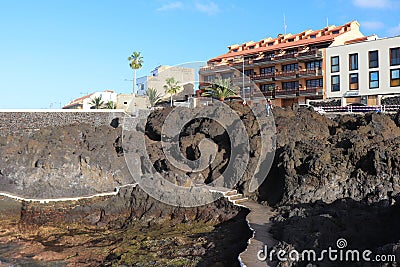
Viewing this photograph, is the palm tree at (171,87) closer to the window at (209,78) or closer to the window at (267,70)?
the window at (209,78)

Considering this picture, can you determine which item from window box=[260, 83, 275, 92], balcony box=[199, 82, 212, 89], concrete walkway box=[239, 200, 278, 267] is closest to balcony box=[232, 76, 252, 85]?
window box=[260, 83, 275, 92]

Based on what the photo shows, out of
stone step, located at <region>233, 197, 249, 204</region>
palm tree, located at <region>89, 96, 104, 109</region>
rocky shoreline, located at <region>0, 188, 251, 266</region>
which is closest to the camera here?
rocky shoreline, located at <region>0, 188, 251, 266</region>

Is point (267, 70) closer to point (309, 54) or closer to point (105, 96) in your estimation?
point (309, 54)

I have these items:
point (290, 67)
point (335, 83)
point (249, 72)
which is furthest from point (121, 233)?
point (249, 72)

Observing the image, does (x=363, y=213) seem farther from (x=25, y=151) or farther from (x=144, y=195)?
(x=25, y=151)

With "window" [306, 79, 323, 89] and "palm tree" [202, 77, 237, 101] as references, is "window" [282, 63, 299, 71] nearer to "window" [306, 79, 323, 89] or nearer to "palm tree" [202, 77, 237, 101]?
"window" [306, 79, 323, 89]

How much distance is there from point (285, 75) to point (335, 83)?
Answer: 5813mm

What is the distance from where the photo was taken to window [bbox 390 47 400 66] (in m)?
36.6

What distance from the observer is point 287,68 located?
45.8 metres

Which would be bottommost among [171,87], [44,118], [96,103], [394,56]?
[44,118]

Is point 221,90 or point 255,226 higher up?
point 221,90

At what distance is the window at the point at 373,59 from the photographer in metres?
37.7

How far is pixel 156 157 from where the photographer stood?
77.3 ft

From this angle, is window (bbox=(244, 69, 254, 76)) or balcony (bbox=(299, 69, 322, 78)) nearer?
balcony (bbox=(299, 69, 322, 78))
